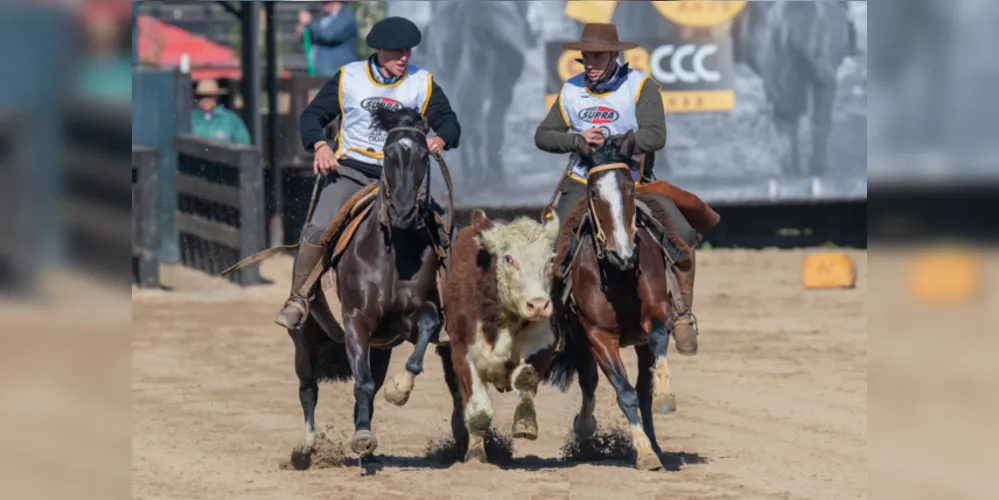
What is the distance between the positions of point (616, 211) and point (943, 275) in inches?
150

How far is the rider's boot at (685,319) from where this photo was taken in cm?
813

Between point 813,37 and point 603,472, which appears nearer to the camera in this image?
point 603,472

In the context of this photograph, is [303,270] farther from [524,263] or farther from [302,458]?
[524,263]

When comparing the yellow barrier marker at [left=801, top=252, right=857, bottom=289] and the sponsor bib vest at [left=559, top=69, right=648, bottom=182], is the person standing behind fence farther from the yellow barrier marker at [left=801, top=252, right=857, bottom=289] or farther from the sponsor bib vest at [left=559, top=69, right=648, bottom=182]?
the sponsor bib vest at [left=559, top=69, right=648, bottom=182]

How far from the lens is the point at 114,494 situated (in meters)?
3.69

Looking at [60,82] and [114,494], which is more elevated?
[60,82]

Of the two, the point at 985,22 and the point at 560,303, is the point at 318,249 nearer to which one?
the point at 560,303

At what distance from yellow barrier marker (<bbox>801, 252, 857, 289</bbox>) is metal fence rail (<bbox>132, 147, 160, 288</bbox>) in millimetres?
6567

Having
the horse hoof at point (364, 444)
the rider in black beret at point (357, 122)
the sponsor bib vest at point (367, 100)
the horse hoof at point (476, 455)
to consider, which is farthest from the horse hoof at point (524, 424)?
the sponsor bib vest at point (367, 100)

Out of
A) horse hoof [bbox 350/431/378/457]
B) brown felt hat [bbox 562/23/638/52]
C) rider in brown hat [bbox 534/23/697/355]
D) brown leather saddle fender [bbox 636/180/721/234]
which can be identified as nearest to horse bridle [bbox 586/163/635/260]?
rider in brown hat [bbox 534/23/697/355]

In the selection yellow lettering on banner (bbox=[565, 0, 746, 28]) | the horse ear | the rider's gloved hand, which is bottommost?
the rider's gloved hand

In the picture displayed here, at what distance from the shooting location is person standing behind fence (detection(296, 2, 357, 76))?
16.6 meters

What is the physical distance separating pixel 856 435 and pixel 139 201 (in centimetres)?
925

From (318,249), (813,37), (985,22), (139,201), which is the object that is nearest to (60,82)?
(985,22)
